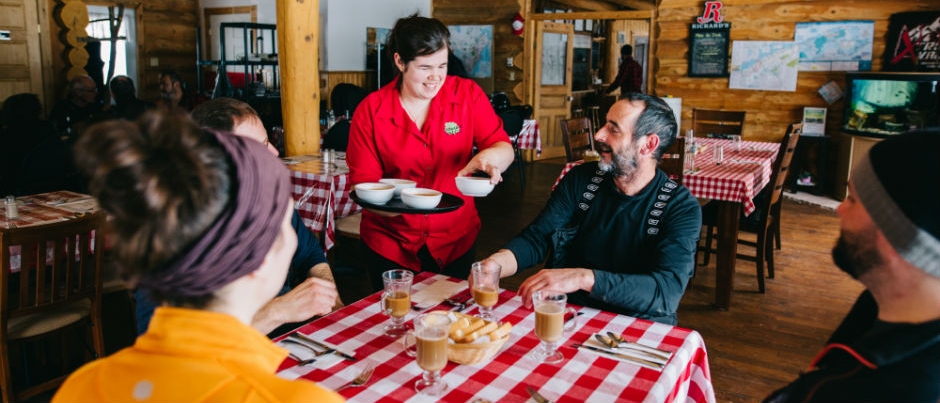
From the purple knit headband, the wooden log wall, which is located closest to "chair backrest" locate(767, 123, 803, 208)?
the purple knit headband

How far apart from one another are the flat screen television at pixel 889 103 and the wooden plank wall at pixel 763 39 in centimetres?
30

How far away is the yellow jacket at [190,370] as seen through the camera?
852 millimetres

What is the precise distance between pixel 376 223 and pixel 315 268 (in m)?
0.37

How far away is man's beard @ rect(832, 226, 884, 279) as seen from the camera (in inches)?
43.2

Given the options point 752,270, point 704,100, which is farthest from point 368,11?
point 752,270

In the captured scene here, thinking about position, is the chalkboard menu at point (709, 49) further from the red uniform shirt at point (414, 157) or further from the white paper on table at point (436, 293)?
the white paper on table at point (436, 293)

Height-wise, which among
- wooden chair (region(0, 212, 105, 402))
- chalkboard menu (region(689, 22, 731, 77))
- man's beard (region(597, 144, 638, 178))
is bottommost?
wooden chair (region(0, 212, 105, 402))

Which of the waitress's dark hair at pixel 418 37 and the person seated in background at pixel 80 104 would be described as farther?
the person seated in background at pixel 80 104

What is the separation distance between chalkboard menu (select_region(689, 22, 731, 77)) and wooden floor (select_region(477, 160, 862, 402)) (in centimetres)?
241

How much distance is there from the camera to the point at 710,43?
25.5 feet

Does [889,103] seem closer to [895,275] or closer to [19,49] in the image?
[895,275]

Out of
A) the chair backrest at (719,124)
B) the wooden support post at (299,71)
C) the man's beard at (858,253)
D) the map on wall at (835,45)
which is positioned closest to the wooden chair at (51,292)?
the wooden support post at (299,71)

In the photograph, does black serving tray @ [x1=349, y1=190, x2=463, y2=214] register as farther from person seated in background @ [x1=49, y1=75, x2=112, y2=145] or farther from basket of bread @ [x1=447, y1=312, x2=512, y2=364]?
person seated in background @ [x1=49, y1=75, x2=112, y2=145]

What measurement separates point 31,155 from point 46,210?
1057mm
